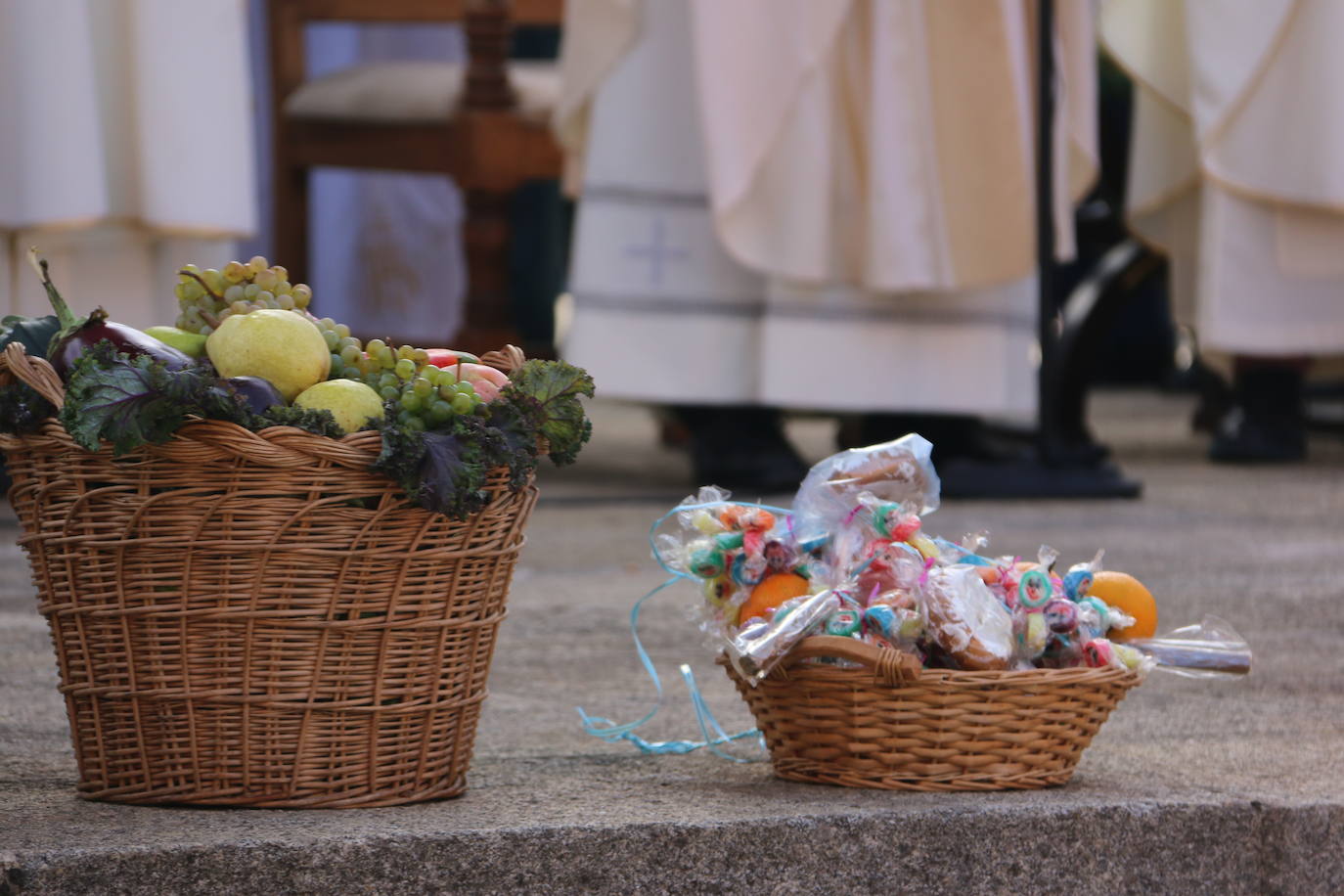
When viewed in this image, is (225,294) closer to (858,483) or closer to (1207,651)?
(858,483)

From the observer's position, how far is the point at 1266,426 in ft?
11.6

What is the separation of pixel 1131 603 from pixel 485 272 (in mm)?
2261

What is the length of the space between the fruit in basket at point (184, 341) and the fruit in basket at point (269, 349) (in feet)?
0.13

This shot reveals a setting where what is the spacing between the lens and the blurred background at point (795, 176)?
2656mm

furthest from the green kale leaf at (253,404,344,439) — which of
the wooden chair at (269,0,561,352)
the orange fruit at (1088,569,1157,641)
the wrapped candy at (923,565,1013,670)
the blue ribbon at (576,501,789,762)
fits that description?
the wooden chair at (269,0,561,352)

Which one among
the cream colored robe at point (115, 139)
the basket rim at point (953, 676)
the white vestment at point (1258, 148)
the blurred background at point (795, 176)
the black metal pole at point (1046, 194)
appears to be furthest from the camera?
the white vestment at point (1258, 148)

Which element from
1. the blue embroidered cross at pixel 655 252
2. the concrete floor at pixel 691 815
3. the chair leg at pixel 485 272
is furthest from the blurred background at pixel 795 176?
the concrete floor at pixel 691 815

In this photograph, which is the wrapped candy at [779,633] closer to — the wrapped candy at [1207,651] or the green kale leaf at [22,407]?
the wrapped candy at [1207,651]

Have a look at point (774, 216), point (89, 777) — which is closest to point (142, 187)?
point (774, 216)

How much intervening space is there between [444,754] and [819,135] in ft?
5.46

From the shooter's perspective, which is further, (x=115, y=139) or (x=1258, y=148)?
(x=1258, y=148)

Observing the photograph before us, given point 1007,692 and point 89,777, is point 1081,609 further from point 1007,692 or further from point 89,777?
point 89,777

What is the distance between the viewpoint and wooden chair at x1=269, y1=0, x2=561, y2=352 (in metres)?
3.30

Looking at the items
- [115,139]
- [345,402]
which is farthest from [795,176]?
[345,402]
